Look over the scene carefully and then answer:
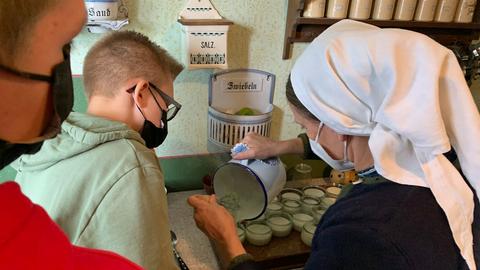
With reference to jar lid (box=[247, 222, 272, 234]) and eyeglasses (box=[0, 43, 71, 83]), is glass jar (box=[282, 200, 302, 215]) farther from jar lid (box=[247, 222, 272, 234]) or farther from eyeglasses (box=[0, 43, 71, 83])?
eyeglasses (box=[0, 43, 71, 83])

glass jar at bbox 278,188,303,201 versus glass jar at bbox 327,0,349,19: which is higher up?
glass jar at bbox 327,0,349,19

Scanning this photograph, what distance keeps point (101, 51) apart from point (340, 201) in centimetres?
60

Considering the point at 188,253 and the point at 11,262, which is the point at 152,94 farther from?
the point at 11,262

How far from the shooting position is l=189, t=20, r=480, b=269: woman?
1.95ft

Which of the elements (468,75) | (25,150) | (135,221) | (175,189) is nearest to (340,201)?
(135,221)

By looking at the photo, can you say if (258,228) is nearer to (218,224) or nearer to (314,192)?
(218,224)

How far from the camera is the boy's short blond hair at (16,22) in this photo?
1.07 feet

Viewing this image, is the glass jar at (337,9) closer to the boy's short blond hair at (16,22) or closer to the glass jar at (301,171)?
the glass jar at (301,171)

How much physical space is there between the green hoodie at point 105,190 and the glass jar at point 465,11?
1220 mm

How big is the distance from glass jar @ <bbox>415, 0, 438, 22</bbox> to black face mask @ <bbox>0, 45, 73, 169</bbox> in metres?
1.25

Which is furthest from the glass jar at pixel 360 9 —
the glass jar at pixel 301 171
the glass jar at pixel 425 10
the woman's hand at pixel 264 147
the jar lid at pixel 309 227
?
the jar lid at pixel 309 227

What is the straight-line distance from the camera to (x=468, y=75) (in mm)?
1442

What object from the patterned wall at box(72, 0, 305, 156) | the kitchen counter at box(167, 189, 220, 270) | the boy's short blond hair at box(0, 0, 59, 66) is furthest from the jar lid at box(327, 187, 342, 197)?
the boy's short blond hair at box(0, 0, 59, 66)

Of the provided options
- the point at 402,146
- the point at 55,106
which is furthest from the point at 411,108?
the point at 55,106
